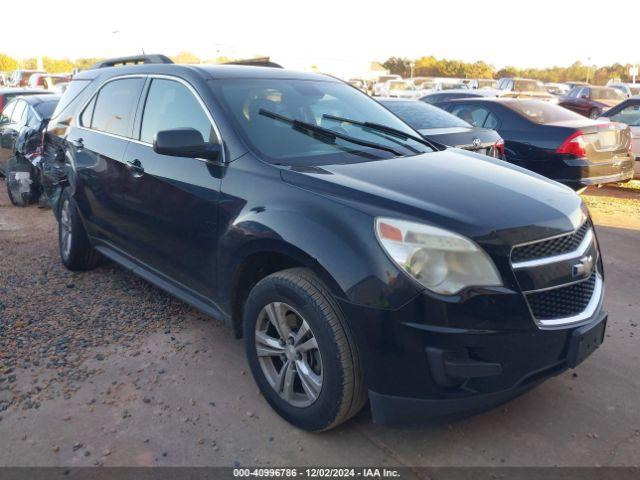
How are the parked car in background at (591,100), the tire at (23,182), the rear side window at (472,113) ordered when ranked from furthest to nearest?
the parked car in background at (591,100) → the rear side window at (472,113) → the tire at (23,182)

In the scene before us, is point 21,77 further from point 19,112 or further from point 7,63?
point 7,63

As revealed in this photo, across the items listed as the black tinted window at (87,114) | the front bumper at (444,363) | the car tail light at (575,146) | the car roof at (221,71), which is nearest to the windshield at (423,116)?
the car tail light at (575,146)

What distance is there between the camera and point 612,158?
8.12 metres

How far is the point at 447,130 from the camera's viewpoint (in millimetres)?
7090

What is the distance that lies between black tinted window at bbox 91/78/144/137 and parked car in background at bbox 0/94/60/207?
117 inches

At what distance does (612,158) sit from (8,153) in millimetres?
9157

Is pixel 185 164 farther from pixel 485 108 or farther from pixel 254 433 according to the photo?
pixel 485 108

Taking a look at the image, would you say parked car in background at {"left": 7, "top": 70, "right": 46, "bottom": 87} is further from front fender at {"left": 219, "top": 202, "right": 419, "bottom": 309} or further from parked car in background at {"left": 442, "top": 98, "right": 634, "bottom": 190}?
front fender at {"left": 219, "top": 202, "right": 419, "bottom": 309}

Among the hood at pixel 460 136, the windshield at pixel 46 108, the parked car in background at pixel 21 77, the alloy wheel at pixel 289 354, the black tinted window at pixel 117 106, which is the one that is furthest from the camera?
the parked car in background at pixel 21 77

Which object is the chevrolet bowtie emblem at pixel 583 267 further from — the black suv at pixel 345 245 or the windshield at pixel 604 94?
the windshield at pixel 604 94

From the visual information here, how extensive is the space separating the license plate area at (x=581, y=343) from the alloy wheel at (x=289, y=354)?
3.80 feet

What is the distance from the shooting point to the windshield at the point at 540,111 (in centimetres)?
850

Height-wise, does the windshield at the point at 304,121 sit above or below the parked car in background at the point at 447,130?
above

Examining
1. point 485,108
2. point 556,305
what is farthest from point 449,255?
point 485,108
